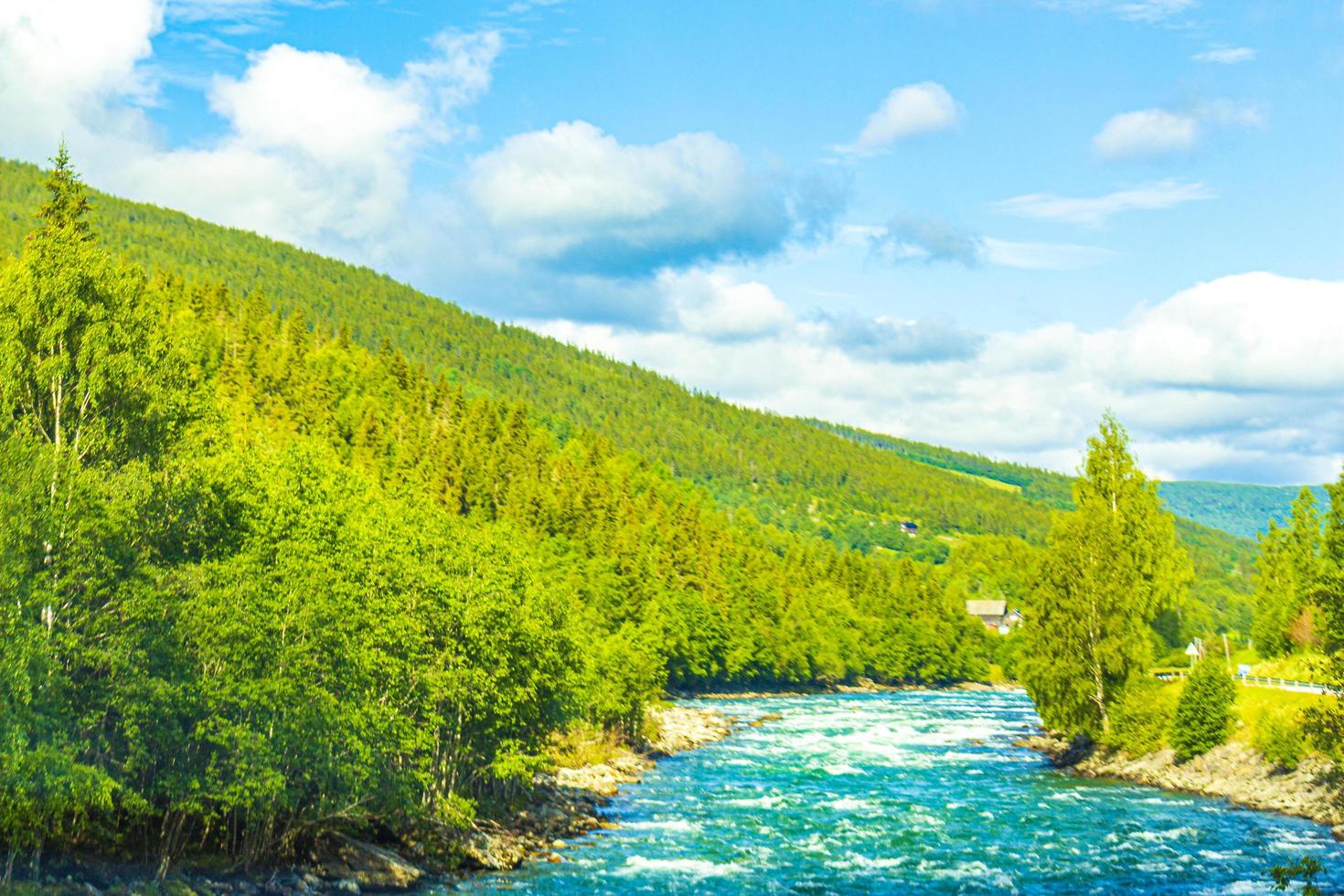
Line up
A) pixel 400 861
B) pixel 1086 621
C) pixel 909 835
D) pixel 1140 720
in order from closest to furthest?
pixel 400 861 < pixel 909 835 < pixel 1140 720 < pixel 1086 621

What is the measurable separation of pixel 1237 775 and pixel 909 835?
62.8 ft

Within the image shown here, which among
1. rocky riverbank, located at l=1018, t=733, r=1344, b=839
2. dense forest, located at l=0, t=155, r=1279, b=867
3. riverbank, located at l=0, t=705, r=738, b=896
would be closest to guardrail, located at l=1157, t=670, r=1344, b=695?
rocky riverbank, located at l=1018, t=733, r=1344, b=839

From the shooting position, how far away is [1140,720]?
208ft

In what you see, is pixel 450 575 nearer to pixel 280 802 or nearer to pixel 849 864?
pixel 280 802

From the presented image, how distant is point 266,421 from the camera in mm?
107000

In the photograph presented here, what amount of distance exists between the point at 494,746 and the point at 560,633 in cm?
683

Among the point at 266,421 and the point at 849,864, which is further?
the point at 266,421

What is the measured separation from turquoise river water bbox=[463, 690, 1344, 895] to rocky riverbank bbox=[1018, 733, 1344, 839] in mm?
1301

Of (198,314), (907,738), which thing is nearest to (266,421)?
(198,314)

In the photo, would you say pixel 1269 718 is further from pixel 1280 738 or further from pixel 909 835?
pixel 909 835

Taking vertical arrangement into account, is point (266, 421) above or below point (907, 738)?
above

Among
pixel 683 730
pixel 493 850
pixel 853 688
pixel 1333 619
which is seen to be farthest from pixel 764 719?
pixel 1333 619

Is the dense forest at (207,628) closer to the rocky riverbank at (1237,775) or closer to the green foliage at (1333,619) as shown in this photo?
the rocky riverbank at (1237,775)

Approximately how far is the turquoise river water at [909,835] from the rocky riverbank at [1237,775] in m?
1.30
